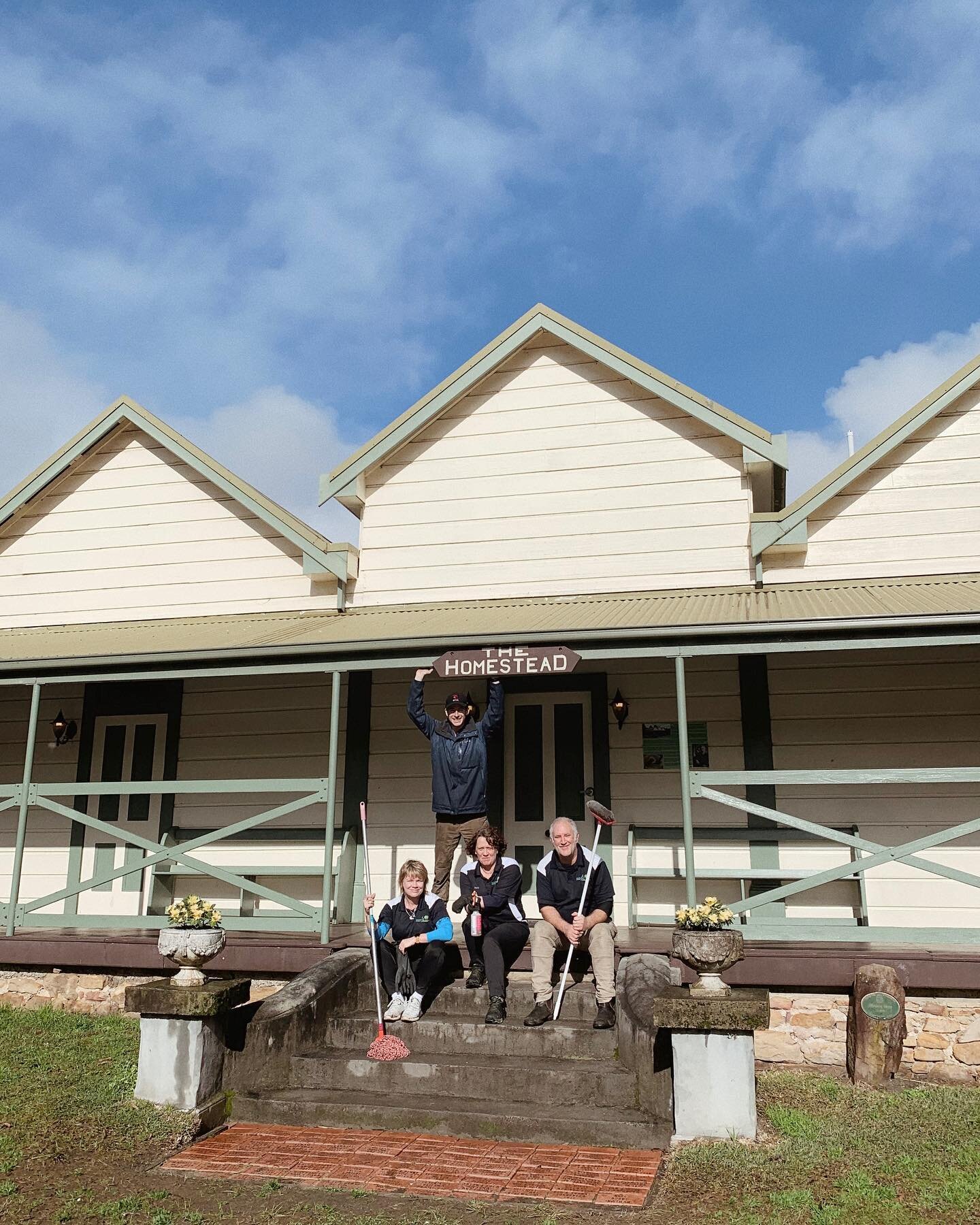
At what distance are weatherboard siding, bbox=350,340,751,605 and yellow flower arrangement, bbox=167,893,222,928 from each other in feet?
15.8

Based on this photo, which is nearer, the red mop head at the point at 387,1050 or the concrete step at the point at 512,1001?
the red mop head at the point at 387,1050

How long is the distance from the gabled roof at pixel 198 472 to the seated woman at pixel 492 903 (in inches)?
175

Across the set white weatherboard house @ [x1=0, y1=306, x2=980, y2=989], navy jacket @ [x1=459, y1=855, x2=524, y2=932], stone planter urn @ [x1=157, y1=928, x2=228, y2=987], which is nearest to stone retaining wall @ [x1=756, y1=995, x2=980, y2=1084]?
white weatherboard house @ [x1=0, y1=306, x2=980, y2=989]

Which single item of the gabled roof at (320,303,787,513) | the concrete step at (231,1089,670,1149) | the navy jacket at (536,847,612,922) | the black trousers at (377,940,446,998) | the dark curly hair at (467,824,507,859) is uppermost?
the gabled roof at (320,303,787,513)

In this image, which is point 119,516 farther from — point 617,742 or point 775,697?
point 775,697

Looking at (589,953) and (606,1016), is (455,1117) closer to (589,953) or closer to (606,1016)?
(606,1016)

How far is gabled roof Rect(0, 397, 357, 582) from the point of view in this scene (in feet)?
36.5

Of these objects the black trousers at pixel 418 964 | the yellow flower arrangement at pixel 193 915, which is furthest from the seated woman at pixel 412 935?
the yellow flower arrangement at pixel 193 915

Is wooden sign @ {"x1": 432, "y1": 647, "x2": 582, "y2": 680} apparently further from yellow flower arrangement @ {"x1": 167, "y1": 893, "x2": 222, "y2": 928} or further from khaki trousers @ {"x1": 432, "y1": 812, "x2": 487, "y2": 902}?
yellow flower arrangement @ {"x1": 167, "y1": 893, "x2": 222, "y2": 928}

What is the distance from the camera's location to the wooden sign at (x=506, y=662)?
8227mm

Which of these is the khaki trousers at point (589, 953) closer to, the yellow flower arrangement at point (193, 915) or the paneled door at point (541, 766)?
the yellow flower arrangement at point (193, 915)

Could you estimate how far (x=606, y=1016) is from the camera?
6.70 metres

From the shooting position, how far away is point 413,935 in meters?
7.28

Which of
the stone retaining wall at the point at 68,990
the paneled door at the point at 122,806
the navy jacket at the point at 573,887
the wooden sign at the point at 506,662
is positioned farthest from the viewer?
the paneled door at the point at 122,806
